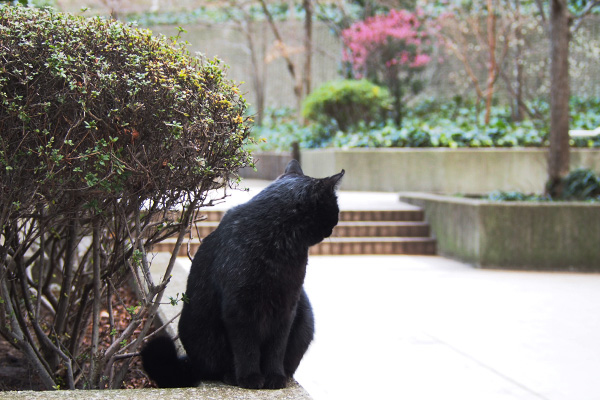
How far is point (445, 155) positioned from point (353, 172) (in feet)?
6.23

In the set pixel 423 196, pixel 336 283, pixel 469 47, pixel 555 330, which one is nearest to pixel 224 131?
pixel 555 330

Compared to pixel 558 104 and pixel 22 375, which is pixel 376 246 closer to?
pixel 558 104

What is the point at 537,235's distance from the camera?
28.5 ft

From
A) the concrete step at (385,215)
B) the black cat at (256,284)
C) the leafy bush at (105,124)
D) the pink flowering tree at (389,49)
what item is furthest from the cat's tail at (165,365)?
the pink flowering tree at (389,49)

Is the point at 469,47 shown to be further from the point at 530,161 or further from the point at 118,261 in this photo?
the point at 118,261

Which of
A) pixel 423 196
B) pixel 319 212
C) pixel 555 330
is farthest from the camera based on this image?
pixel 423 196

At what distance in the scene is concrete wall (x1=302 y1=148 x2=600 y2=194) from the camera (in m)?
14.3

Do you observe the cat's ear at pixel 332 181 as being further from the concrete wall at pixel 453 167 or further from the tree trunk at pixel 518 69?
the tree trunk at pixel 518 69

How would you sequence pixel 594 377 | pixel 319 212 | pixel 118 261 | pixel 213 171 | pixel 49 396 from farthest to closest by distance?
pixel 594 377
pixel 118 261
pixel 213 171
pixel 319 212
pixel 49 396

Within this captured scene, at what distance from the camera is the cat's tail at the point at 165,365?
313 centimetres

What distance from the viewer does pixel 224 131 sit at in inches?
120

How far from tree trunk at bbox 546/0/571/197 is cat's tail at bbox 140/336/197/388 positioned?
786 cm

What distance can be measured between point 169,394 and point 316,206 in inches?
36.4

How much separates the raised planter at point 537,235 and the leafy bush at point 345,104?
8383mm
